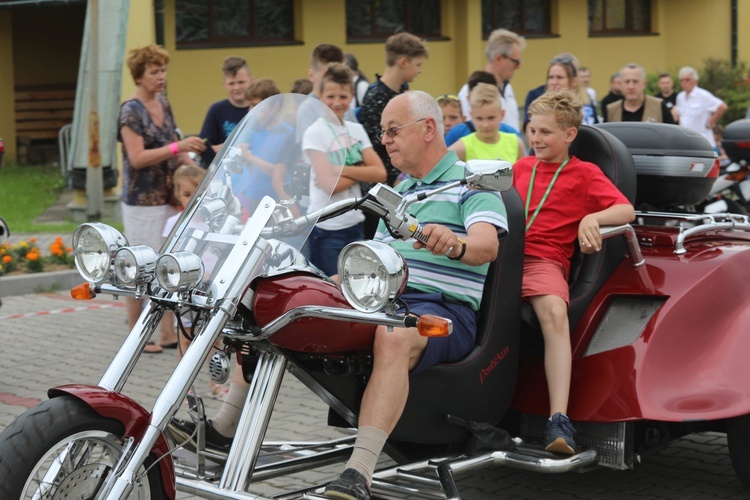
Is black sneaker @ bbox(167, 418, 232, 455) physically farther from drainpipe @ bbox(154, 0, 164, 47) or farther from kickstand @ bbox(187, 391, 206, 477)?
drainpipe @ bbox(154, 0, 164, 47)

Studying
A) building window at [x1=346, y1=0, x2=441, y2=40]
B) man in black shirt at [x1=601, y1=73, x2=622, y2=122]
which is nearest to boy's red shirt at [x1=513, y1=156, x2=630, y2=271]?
man in black shirt at [x1=601, y1=73, x2=622, y2=122]

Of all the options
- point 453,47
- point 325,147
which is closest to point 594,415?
point 325,147

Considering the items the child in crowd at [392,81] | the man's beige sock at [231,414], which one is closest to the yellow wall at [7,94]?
the child in crowd at [392,81]

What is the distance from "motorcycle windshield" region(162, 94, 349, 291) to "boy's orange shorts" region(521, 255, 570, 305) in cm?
95

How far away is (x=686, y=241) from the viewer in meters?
4.77

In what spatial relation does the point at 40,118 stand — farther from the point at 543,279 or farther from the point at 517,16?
the point at 543,279

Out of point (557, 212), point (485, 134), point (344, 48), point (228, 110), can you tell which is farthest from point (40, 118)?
point (557, 212)

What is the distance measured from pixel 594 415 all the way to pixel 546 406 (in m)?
0.21

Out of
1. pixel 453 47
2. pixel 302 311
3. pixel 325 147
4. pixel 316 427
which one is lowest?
pixel 316 427

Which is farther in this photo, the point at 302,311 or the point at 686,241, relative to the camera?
the point at 686,241

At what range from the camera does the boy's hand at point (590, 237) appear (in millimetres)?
4242

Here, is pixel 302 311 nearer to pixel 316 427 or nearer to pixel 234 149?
pixel 234 149

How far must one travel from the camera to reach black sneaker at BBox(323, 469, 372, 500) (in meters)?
3.39

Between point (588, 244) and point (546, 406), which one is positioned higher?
point (588, 244)
